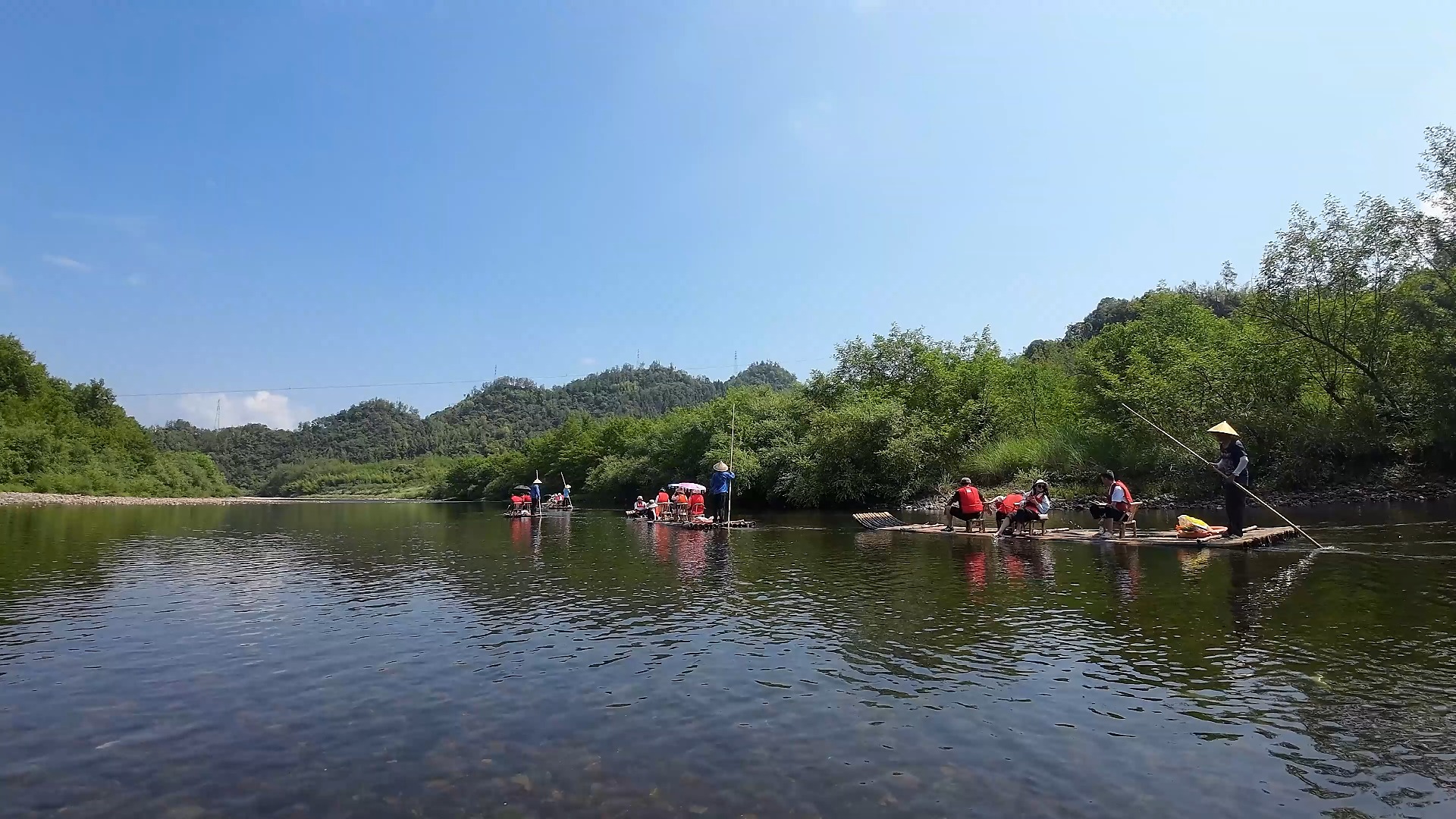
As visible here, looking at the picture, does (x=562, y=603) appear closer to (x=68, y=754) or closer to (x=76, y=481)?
(x=68, y=754)

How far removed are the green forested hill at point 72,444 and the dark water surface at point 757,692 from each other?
286 feet

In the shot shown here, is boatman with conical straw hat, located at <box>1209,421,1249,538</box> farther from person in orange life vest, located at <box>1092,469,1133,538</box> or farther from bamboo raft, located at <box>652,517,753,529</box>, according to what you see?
bamboo raft, located at <box>652,517,753,529</box>

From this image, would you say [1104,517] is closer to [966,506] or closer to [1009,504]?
[1009,504]

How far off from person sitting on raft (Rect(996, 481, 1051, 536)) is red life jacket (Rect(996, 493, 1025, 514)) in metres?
0.18

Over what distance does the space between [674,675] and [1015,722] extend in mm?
4694

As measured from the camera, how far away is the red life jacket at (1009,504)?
28438mm

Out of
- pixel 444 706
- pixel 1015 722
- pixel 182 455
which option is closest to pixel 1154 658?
pixel 1015 722

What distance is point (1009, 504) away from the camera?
2856cm

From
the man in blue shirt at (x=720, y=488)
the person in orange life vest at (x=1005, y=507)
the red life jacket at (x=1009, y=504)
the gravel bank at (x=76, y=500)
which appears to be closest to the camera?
the person in orange life vest at (x=1005, y=507)

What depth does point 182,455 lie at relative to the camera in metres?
128

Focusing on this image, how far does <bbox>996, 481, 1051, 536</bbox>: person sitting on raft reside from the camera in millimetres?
27312

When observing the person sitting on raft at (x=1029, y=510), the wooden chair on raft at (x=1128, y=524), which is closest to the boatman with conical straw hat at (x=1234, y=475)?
the wooden chair on raft at (x=1128, y=524)

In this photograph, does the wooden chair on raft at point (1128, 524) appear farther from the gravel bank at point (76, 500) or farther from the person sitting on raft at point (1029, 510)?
the gravel bank at point (76, 500)

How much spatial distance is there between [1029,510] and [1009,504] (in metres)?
1.28
